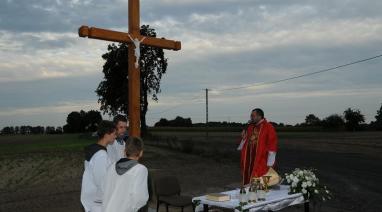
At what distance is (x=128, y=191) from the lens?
456cm

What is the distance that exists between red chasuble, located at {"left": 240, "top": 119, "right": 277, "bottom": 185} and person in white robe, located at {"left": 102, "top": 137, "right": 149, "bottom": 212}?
527cm

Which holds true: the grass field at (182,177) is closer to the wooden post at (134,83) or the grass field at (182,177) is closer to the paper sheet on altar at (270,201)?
the paper sheet on altar at (270,201)

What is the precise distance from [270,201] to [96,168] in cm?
278

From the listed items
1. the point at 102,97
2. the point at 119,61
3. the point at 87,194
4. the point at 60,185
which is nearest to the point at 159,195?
the point at 87,194

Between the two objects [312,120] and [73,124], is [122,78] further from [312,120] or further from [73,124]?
[312,120]

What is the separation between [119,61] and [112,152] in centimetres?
3936

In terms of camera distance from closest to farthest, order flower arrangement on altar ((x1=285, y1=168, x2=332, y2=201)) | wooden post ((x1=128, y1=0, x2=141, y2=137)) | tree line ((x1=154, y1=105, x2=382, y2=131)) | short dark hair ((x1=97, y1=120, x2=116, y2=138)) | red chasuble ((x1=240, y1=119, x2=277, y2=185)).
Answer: short dark hair ((x1=97, y1=120, x2=116, y2=138))
flower arrangement on altar ((x1=285, y1=168, x2=332, y2=201))
wooden post ((x1=128, y1=0, x2=141, y2=137))
red chasuble ((x1=240, y1=119, x2=277, y2=185))
tree line ((x1=154, y1=105, x2=382, y2=131))

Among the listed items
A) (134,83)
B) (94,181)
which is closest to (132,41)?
(134,83)

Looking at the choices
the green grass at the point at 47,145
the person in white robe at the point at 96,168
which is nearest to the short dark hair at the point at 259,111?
the person in white robe at the point at 96,168

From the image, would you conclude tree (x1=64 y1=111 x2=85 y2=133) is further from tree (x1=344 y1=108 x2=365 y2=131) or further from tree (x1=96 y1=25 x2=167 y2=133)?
tree (x1=344 y1=108 x2=365 y2=131)

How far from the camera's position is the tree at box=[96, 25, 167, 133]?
143 feet

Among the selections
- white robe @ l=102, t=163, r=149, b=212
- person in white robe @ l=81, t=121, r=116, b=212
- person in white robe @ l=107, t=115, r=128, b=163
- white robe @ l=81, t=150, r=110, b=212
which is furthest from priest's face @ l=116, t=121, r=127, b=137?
white robe @ l=102, t=163, r=149, b=212

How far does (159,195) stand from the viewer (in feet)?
29.4

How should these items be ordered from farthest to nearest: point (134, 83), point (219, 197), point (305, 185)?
point (134, 83), point (305, 185), point (219, 197)
